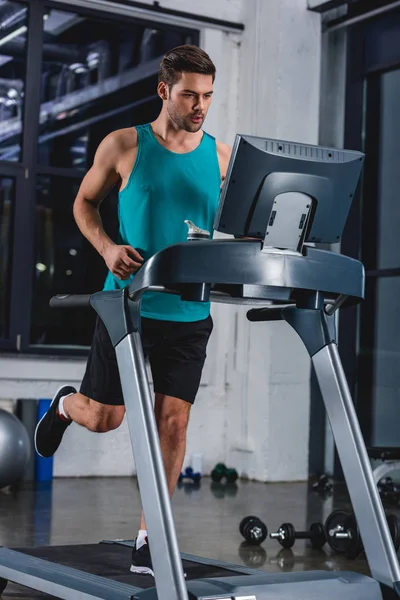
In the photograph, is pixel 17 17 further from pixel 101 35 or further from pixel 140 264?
pixel 140 264

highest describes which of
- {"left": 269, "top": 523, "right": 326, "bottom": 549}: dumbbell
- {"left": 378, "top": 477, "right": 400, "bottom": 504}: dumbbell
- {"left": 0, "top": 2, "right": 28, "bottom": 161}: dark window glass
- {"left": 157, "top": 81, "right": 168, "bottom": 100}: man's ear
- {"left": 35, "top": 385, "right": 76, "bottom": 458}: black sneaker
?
{"left": 0, "top": 2, "right": 28, "bottom": 161}: dark window glass

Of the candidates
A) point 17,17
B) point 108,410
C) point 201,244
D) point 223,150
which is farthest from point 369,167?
point 201,244

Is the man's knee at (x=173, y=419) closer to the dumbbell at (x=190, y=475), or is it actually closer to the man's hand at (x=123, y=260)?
the man's hand at (x=123, y=260)

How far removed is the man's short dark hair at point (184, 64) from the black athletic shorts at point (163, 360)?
690 mm

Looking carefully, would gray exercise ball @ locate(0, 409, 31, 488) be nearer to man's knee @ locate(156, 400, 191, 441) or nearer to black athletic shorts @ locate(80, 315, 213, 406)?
black athletic shorts @ locate(80, 315, 213, 406)

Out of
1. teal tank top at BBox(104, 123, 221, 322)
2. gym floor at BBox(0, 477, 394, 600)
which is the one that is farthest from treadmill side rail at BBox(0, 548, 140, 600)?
teal tank top at BBox(104, 123, 221, 322)

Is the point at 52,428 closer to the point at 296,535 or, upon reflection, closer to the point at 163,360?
the point at 163,360

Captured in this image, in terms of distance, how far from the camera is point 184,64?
252 centimetres

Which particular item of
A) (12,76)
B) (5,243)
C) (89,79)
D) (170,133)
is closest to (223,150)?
(170,133)

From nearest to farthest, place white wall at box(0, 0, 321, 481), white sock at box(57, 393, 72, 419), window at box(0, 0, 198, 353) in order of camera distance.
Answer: white sock at box(57, 393, 72, 419) → window at box(0, 0, 198, 353) → white wall at box(0, 0, 321, 481)

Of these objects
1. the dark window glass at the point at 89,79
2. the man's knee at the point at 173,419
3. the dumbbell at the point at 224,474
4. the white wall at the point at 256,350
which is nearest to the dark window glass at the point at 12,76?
the dark window glass at the point at 89,79

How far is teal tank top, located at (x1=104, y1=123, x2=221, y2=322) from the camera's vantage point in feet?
9.01

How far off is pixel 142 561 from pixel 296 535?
1.07 metres

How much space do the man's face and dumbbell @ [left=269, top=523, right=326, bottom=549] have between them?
1655 mm
